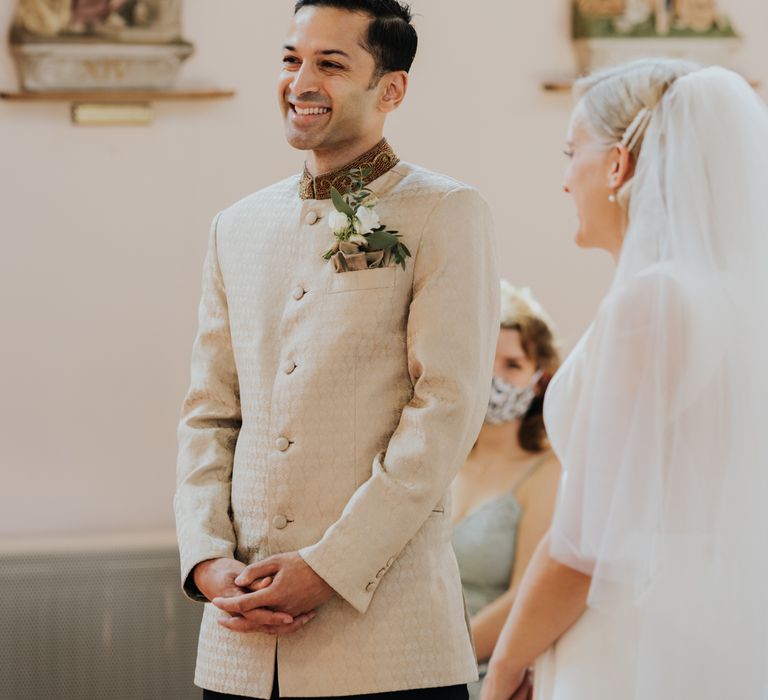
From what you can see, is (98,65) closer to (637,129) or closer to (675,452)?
(637,129)

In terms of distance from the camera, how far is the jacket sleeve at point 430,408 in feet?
5.61

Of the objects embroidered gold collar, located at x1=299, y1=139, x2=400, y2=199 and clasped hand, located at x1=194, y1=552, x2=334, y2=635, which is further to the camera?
embroidered gold collar, located at x1=299, y1=139, x2=400, y2=199

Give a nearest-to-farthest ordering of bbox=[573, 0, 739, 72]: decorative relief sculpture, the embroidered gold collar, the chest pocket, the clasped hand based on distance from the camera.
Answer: the clasped hand
the chest pocket
the embroidered gold collar
bbox=[573, 0, 739, 72]: decorative relief sculpture

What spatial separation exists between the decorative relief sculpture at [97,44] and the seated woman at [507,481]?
1322 mm

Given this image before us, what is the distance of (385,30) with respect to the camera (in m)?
1.89

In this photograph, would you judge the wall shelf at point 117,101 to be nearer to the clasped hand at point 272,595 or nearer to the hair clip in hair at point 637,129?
the hair clip in hair at point 637,129

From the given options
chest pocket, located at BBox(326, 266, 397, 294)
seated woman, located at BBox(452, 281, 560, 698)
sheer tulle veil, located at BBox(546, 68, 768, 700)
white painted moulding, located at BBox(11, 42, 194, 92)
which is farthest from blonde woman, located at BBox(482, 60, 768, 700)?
white painted moulding, located at BBox(11, 42, 194, 92)

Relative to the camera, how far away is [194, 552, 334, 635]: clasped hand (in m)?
1.71

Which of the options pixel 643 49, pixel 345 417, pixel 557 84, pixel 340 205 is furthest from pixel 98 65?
pixel 345 417

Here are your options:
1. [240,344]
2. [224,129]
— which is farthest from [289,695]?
[224,129]

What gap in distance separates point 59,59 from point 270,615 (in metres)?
2.55

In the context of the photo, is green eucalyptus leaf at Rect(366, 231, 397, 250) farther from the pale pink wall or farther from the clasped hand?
the pale pink wall

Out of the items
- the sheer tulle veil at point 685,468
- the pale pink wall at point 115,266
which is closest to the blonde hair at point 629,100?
the sheer tulle veil at point 685,468

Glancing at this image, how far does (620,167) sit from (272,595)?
92cm
